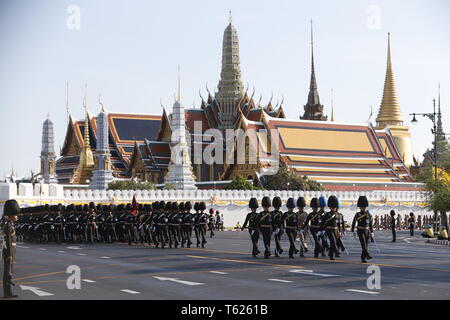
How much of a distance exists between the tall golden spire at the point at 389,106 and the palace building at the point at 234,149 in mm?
262

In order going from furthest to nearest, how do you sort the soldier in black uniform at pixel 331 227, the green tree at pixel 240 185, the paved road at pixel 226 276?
the green tree at pixel 240 185 < the soldier in black uniform at pixel 331 227 < the paved road at pixel 226 276

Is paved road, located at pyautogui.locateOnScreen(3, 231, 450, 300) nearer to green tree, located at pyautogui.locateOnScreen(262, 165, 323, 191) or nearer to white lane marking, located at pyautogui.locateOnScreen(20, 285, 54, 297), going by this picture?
white lane marking, located at pyautogui.locateOnScreen(20, 285, 54, 297)

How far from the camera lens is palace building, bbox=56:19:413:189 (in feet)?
268

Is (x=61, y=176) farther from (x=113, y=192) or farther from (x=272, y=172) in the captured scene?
(x=113, y=192)

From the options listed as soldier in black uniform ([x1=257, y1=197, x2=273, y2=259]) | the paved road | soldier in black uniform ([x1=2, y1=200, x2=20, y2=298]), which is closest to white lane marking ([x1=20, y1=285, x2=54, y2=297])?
the paved road

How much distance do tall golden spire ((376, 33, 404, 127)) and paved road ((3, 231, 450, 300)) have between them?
8803cm

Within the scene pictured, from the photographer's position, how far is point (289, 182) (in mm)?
73688

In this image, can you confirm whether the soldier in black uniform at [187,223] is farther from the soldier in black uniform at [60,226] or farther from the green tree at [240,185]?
the green tree at [240,185]

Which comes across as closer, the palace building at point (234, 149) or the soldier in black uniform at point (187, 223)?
the soldier in black uniform at point (187, 223)

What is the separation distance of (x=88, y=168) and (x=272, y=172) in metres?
25.0

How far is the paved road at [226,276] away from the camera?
560 inches

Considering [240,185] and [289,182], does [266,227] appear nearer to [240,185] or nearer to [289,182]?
[240,185]

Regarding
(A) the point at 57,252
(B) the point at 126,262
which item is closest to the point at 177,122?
(A) the point at 57,252

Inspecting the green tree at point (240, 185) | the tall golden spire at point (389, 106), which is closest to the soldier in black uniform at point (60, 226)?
the green tree at point (240, 185)
